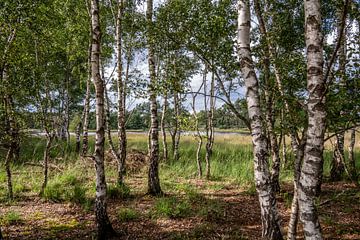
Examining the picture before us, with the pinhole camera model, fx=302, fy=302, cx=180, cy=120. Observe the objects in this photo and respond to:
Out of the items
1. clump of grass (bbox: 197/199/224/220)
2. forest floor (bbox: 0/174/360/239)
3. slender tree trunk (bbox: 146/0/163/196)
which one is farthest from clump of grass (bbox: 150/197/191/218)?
slender tree trunk (bbox: 146/0/163/196)

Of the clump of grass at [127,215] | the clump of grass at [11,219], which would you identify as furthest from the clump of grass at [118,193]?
the clump of grass at [11,219]

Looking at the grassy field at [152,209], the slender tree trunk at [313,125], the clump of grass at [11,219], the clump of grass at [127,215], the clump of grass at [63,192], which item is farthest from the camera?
the clump of grass at [63,192]

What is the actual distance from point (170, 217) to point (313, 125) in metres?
5.27

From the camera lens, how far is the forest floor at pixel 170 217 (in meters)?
6.31

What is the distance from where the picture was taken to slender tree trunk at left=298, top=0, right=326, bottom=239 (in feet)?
9.36

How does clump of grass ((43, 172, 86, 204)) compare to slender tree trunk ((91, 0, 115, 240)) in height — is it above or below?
below

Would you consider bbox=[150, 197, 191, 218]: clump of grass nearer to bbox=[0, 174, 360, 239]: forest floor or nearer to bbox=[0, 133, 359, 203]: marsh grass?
bbox=[0, 174, 360, 239]: forest floor

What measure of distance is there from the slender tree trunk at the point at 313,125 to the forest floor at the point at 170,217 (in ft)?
11.1

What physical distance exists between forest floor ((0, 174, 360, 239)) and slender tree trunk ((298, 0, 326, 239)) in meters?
3.38

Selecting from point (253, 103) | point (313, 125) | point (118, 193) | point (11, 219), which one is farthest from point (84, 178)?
point (313, 125)

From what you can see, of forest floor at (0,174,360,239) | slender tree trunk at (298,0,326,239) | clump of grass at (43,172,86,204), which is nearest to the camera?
slender tree trunk at (298,0,326,239)

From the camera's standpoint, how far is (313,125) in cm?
288

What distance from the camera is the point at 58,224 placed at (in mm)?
6902

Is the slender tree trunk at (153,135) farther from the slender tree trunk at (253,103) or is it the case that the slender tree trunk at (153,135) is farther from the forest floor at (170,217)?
the slender tree trunk at (253,103)
